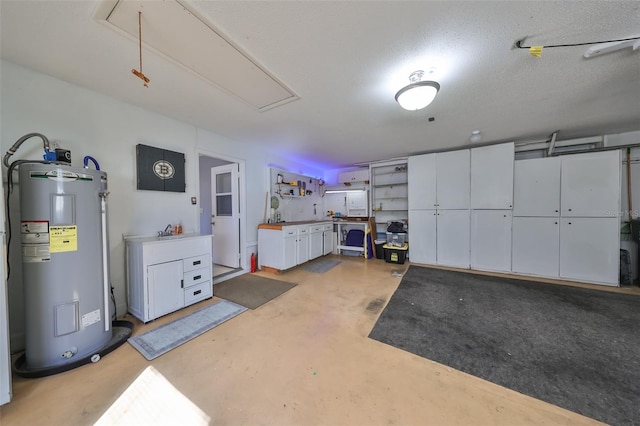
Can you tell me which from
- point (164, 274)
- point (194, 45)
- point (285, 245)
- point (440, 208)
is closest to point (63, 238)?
point (164, 274)

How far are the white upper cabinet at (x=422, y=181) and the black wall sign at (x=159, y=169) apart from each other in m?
4.28

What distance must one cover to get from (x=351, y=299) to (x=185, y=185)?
2831 millimetres

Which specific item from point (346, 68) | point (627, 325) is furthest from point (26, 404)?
point (627, 325)

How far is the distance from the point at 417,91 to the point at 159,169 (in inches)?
123

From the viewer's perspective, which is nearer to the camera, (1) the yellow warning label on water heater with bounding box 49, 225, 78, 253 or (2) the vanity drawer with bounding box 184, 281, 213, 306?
(1) the yellow warning label on water heater with bounding box 49, 225, 78, 253

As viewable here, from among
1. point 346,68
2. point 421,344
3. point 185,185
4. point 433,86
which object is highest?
point 346,68

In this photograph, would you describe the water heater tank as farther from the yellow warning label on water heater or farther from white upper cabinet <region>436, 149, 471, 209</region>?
white upper cabinet <region>436, 149, 471, 209</region>

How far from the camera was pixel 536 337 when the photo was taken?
1.97 metres

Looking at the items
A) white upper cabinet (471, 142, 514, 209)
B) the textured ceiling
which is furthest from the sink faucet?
white upper cabinet (471, 142, 514, 209)

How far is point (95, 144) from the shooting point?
2205 mm

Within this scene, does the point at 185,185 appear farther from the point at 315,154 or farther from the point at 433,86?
the point at 433,86

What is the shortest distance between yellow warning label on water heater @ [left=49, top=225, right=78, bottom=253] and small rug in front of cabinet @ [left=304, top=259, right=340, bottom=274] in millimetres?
3170

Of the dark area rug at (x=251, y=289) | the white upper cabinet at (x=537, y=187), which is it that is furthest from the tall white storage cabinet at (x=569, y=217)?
the dark area rug at (x=251, y=289)

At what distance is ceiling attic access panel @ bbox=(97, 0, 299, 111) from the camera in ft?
4.16
